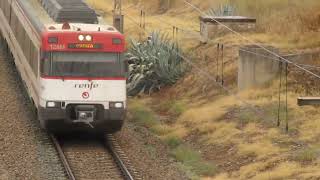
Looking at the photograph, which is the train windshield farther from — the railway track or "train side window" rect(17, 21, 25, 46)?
"train side window" rect(17, 21, 25, 46)

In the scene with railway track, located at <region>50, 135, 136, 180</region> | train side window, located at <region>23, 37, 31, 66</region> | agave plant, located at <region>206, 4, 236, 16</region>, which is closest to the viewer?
railway track, located at <region>50, 135, 136, 180</region>

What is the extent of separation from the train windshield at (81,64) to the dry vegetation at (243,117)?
2.67 metres

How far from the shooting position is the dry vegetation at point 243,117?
55.9ft

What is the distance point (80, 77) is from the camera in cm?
1830

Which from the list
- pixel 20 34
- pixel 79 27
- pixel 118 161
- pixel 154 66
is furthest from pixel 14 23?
pixel 118 161

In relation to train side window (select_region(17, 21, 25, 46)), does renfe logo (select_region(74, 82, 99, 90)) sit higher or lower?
lower

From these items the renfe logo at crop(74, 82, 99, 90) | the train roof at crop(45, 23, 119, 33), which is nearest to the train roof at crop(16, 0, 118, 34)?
the train roof at crop(45, 23, 119, 33)

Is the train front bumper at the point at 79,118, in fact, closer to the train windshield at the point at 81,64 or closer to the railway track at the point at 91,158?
the railway track at the point at 91,158

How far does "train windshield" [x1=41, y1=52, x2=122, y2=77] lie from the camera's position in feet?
59.7

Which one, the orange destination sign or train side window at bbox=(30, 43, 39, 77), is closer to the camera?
the orange destination sign

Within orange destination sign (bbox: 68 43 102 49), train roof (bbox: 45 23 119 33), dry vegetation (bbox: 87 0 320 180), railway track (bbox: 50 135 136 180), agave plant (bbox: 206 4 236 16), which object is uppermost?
agave plant (bbox: 206 4 236 16)

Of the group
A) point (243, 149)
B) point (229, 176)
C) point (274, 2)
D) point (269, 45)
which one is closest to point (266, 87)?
point (269, 45)

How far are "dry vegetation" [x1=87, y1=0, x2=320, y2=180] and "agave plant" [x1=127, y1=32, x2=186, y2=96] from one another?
442 mm

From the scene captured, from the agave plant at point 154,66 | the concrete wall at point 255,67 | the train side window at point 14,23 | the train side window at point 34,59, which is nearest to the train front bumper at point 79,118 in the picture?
the train side window at point 34,59
